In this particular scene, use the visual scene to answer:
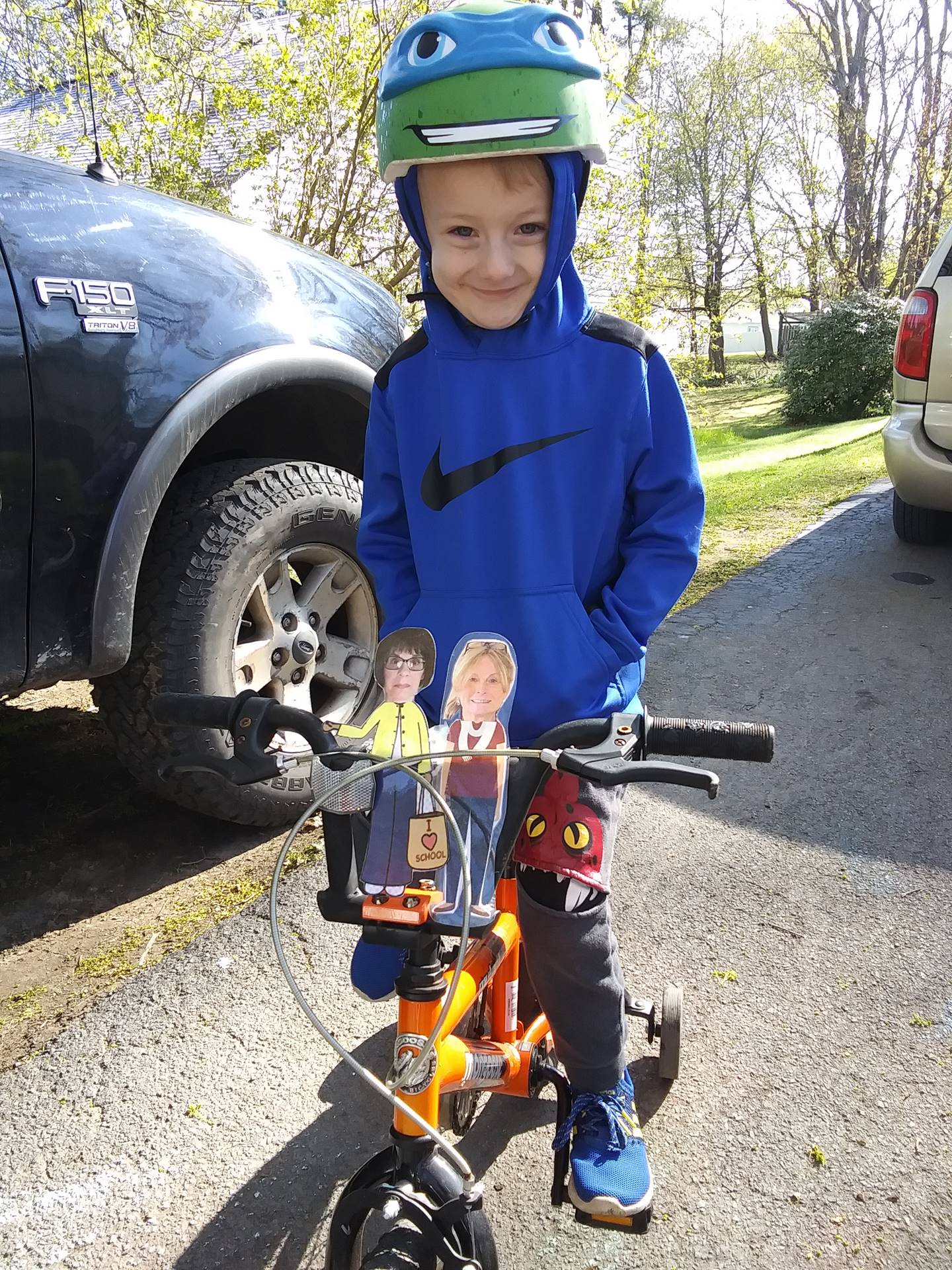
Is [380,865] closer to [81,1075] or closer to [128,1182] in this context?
[128,1182]

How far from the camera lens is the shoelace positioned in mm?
1875

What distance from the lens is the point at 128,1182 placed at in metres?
2.09

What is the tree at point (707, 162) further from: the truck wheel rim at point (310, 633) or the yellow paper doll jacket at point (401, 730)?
the yellow paper doll jacket at point (401, 730)

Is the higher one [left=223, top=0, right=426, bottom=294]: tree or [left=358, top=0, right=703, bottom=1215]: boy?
[left=223, top=0, right=426, bottom=294]: tree

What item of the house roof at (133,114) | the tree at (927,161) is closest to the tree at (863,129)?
the tree at (927,161)

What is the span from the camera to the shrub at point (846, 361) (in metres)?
14.5

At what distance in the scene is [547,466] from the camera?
1.74 meters

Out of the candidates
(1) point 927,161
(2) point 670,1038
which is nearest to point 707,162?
(1) point 927,161

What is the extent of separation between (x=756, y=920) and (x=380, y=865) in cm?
186

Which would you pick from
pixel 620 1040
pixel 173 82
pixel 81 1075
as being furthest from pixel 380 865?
pixel 173 82

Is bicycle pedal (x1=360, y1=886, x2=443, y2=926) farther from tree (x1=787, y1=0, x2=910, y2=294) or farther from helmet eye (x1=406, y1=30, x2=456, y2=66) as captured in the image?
tree (x1=787, y1=0, x2=910, y2=294)

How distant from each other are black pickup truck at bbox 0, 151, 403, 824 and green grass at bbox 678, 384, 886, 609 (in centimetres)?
266

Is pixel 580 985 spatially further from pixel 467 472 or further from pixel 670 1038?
pixel 467 472

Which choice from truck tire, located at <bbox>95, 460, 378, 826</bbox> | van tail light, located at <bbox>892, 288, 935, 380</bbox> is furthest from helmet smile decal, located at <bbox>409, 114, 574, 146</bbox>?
van tail light, located at <bbox>892, 288, 935, 380</bbox>
